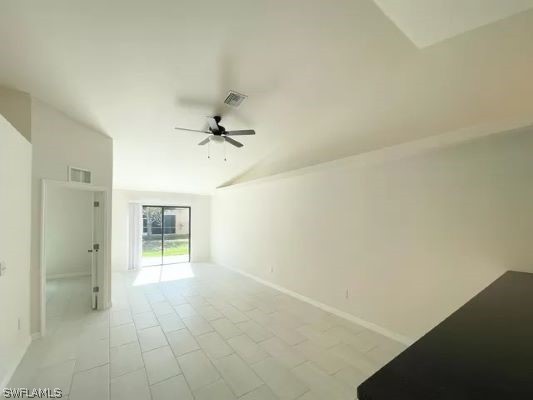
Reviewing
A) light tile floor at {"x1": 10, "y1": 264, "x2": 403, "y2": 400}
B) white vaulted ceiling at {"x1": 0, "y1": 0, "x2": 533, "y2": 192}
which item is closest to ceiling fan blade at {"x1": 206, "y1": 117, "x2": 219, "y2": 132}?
white vaulted ceiling at {"x1": 0, "y1": 0, "x2": 533, "y2": 192}

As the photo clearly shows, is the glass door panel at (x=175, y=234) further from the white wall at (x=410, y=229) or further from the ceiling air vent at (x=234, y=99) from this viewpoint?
the ceiling air vent at (x=234, y=99)

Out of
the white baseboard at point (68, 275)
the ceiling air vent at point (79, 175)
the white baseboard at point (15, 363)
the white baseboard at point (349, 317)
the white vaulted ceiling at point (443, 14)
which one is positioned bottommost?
the white baseboard at point (349, 317)

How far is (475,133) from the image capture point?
7.59ft

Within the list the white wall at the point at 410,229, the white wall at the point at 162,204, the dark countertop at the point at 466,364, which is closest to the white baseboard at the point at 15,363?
the dark countertop at the point at 466,364

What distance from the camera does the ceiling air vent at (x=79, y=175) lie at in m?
3.44

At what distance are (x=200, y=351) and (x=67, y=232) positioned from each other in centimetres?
562

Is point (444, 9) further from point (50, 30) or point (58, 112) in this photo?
point (58, 112)

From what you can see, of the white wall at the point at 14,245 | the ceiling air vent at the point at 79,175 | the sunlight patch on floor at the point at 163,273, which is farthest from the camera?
the sunlight patch on floor at the point at 163,273

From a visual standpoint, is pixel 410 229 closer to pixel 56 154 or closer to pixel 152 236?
pixel 56 154

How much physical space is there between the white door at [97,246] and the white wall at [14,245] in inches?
40.7

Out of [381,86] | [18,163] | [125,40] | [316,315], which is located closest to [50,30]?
[125,40]

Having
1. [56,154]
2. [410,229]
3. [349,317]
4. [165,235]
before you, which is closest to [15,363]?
[56,154]

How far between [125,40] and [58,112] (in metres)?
1.97

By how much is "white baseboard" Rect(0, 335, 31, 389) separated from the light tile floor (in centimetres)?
5
